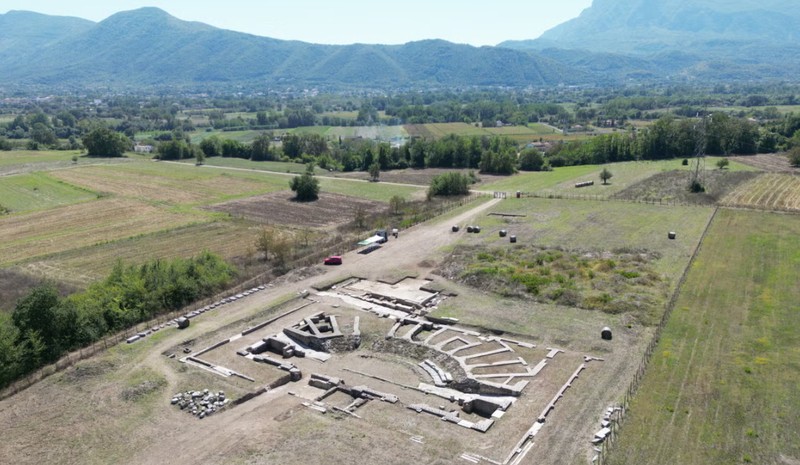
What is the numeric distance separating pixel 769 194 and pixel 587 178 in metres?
31.6

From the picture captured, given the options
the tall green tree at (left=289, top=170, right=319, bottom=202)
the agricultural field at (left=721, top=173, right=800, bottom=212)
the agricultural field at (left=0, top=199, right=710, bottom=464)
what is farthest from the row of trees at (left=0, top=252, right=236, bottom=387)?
the agricultural field at (left=721, top=173, right=800, bottom=212)

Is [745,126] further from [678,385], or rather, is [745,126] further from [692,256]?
[678,385]

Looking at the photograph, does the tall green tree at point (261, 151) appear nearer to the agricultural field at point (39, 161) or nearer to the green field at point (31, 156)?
the agricultural field at point (39, 161)

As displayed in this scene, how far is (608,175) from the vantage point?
346ft

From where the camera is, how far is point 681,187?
97.4m

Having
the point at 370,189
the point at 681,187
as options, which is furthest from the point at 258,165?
the point at 681,187

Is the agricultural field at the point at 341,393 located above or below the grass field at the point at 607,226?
above

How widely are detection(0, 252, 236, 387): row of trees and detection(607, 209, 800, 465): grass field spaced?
3693 centimetres

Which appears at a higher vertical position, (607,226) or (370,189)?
(607,226)

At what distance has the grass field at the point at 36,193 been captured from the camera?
9294cm

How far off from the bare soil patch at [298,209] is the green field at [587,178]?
27.1m

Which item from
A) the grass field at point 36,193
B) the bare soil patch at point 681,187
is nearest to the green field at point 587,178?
the bare soil patch at point 681,187

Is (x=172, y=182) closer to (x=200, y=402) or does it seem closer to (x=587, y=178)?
(x=587, y=178)

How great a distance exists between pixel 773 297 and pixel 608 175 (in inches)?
2358
